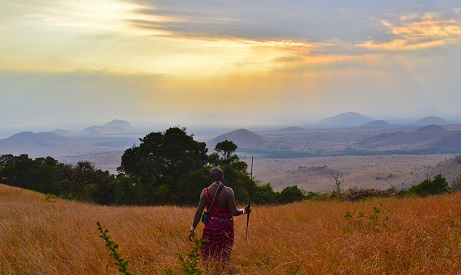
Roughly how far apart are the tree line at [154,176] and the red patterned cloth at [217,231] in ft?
103

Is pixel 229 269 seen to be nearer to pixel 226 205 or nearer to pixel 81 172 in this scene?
pixel 226 205

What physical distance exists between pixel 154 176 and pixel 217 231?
3864 cm

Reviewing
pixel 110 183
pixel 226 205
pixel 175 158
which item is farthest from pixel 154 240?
pixel 110 183

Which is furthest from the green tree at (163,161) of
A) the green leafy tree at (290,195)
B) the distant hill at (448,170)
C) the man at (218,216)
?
the distant hill at (448,170)

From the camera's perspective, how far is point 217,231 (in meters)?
6.75

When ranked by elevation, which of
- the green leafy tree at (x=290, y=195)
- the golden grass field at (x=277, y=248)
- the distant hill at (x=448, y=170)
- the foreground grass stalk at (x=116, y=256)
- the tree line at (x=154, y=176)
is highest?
the foreground grass stalk at (x=116, y=256)

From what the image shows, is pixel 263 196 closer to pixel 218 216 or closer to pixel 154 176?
pixel 154 176

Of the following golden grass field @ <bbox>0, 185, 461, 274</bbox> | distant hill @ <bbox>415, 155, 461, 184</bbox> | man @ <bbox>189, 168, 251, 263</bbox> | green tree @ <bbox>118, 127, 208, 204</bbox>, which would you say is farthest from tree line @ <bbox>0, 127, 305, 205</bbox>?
distant hill @ <bbox>415, 155, 461, 184</bbox>

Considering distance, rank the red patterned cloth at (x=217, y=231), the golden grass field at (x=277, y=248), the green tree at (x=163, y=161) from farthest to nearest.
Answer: the green tree at (x=163, y=161) < the red patterned cloth at (x=217, y=231) < the golden grass field at (x=277, y=248)

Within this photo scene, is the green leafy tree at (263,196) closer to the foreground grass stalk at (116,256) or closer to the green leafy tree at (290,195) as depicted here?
the green leafy tree at (290,195)

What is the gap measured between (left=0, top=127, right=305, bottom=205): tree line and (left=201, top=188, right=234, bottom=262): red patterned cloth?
103ft

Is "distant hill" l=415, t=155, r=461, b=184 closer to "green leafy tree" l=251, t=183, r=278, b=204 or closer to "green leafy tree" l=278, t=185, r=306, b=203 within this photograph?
"green leafy tree" l=278, t=185, r=306, b=203

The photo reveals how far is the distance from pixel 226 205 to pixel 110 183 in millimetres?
45672

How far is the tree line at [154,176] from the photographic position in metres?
40.8
